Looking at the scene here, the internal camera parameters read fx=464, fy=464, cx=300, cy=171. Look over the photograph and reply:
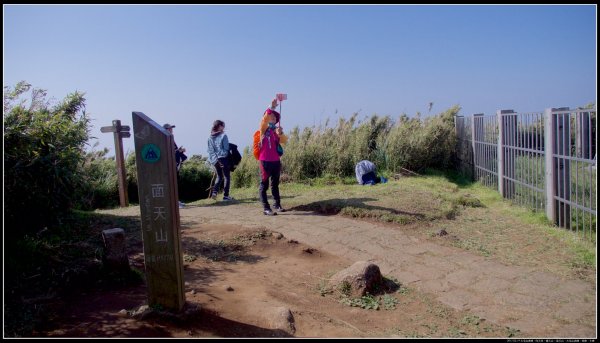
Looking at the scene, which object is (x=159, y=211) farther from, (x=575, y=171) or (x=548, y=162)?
(x=548, y=162)

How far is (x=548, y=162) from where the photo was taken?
6887mm

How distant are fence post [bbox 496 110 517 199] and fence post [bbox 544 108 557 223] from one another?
173cm

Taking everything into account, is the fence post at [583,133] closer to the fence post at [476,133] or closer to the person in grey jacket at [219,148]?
the fence post at [476,133]

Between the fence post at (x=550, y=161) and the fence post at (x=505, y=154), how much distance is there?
1.73 m

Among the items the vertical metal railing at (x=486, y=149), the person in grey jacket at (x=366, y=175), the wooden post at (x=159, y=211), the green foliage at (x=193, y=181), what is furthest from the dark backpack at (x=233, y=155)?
the wooden post at (x=159, y=211)

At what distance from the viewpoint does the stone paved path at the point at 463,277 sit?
3.84 meters

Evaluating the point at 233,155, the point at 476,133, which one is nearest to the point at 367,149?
the point at 476,133

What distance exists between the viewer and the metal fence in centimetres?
584

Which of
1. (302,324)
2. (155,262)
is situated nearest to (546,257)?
(302,324)

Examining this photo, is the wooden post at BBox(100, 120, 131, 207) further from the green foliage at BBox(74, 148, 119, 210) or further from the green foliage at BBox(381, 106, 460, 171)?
the green foliage at BBox(381, 106, 460, 171)

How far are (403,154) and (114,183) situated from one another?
8.65m

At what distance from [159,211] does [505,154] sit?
7.78 m

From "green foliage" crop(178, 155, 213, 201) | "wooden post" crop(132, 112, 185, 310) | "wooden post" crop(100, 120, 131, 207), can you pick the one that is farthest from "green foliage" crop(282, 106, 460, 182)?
"wooden post" crop(132, 112, 185, 310)

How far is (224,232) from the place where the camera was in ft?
20.9
